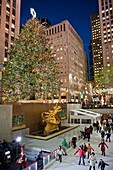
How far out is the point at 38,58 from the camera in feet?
78.9

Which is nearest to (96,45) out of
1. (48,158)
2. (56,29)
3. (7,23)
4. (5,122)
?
(56,29)

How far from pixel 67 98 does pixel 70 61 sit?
875 inches

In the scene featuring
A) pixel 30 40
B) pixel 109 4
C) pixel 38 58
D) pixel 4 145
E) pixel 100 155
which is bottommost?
pixel 100 155

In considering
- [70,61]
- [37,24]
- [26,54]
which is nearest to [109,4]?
[70,61]

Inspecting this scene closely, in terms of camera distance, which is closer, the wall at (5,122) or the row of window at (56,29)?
the wall at (5,122)

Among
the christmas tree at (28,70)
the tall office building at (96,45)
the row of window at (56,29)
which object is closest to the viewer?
the christmas tree at (28,70)

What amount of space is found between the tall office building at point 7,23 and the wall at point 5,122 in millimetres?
30629

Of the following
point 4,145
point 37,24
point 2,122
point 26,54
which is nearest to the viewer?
point 4,145

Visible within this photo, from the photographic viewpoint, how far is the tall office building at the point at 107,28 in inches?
2940

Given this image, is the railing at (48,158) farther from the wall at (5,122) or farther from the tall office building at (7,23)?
the tall office building at (7,23)

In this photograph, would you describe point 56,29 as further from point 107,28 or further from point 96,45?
point 96,45

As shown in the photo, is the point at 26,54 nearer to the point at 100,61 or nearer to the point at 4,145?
the point at 4,145

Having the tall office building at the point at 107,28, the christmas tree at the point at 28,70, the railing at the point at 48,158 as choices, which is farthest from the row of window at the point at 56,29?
the railing at the point at 48,158

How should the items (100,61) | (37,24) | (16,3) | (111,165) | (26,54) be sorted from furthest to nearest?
(100,61) < (16,3) < (37,24) < (26,54) < (111,165)
